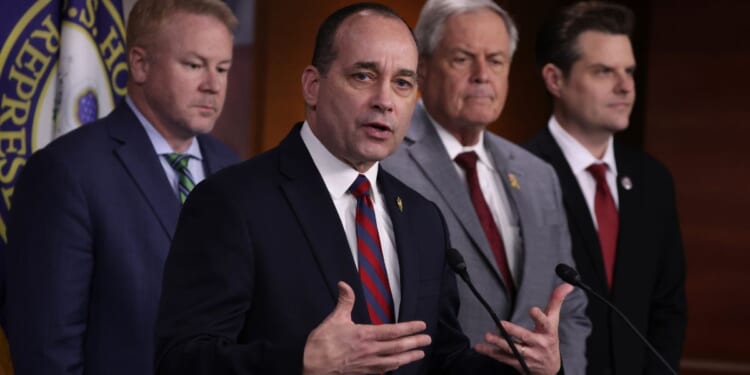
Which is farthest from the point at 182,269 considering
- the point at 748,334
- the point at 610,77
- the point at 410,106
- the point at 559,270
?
the point at 748,334

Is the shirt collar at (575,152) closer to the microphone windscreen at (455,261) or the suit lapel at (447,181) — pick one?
the suit lapel at (447,181)

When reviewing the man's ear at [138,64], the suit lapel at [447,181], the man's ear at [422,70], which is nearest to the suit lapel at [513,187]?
the suit lapel at [447,181]

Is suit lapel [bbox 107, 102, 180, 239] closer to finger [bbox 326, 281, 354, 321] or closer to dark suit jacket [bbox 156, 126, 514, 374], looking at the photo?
dark suit jacket [bbox 156, 126, 514, 374]

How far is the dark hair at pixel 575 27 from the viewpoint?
13.6ft

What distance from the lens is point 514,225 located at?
346 cm

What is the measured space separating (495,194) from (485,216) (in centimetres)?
13

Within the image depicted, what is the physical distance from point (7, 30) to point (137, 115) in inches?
27.8

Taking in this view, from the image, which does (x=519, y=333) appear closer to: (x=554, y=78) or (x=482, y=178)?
(x=482, y=178)

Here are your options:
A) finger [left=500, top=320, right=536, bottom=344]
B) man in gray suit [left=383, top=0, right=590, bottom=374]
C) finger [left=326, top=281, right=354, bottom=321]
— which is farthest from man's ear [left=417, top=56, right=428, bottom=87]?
finger [left=326, top=281, right=354, bottom=321]

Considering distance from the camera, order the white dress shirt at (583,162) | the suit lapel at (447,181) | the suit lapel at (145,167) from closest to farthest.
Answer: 1. the suit lapel at (145,167)
2. the suit lapel at (447,181)
3. the white dress shirt at (583,162)

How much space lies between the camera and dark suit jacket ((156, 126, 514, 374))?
7.19 ft

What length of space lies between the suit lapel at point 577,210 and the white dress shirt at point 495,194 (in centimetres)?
42

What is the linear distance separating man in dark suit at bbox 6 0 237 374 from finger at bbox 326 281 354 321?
112 cm

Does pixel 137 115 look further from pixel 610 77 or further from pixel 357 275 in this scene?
pixel 610 77
